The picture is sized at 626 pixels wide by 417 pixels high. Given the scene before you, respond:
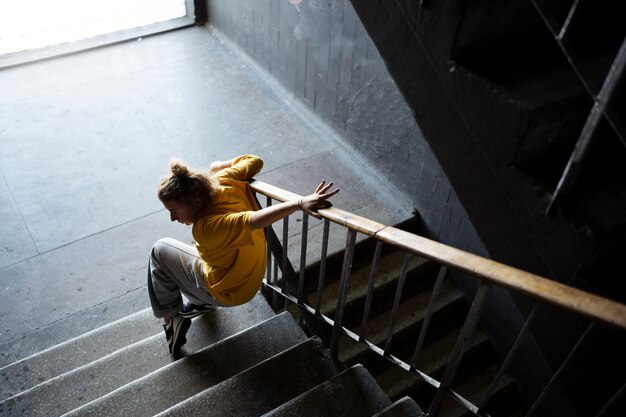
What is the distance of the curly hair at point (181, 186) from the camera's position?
246 cm

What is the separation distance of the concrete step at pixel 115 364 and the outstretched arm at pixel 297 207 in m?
1.06

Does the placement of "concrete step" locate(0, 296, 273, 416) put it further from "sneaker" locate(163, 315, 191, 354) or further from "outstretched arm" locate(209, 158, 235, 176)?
"outstretched arm" locate(209, 158, 235, 176)

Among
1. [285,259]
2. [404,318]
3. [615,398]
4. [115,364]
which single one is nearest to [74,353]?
[115,364]

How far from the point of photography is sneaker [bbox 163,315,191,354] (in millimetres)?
3012

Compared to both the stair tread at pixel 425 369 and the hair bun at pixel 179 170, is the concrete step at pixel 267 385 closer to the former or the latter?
the hair bun at pixel 179 170

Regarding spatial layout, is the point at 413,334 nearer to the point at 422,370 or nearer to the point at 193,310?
the point at 422,370

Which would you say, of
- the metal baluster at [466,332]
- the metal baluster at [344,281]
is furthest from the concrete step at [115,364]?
the metal baluster at [466,332]

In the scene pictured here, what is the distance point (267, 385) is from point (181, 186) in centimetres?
107

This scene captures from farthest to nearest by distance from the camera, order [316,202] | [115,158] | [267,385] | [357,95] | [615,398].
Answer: [115,158], [357,95], [267,385], [316,202], [615,398]

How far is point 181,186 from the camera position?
2461 mm

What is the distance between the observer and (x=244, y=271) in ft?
8.86

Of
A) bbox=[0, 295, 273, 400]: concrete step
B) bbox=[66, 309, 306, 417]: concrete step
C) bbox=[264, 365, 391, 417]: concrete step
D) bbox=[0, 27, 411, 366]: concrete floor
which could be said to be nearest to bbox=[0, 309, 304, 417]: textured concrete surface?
bbox=[66, 309, 306, 417]: concrete step

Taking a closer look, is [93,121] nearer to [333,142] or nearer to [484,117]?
[333,142]

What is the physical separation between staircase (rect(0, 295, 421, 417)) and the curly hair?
3.06ft
